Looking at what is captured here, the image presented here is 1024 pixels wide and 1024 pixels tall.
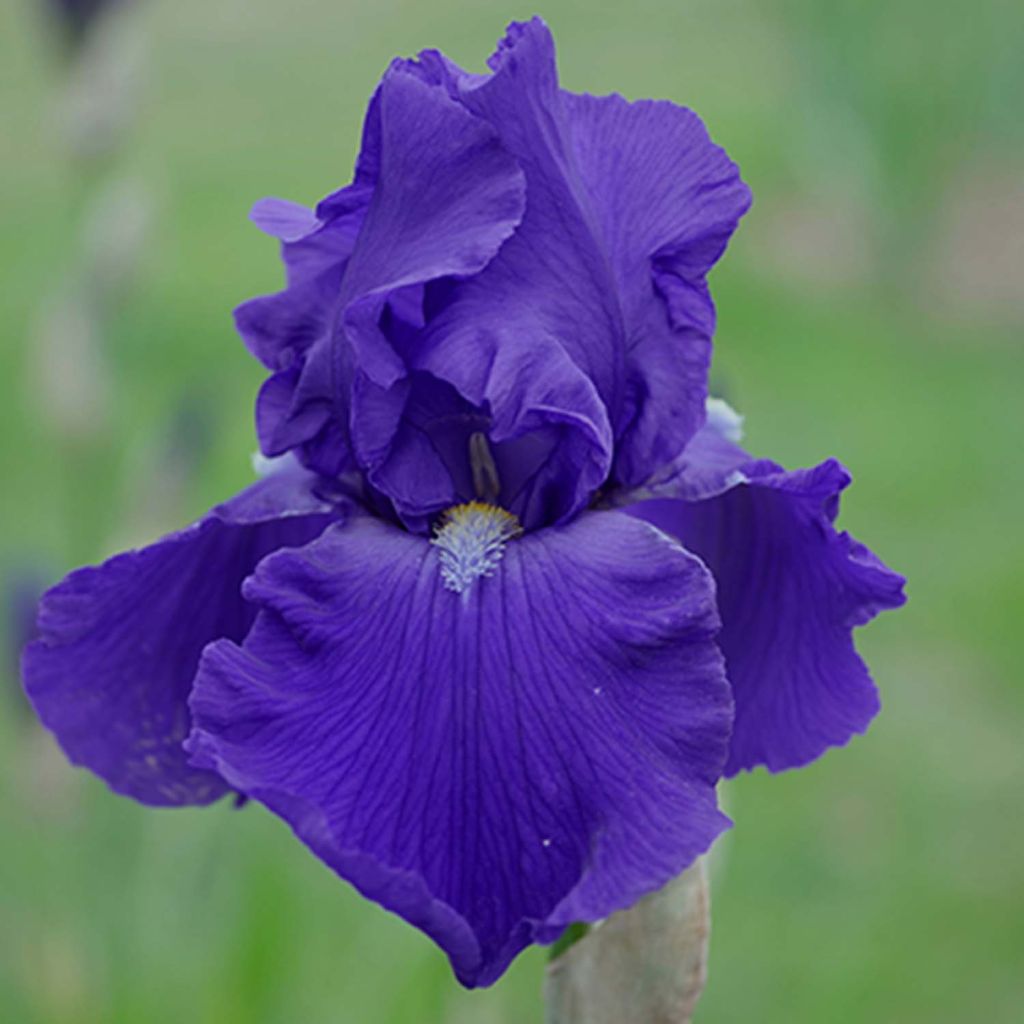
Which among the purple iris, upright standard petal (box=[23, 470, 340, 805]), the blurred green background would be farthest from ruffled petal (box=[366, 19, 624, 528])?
the blurred green background

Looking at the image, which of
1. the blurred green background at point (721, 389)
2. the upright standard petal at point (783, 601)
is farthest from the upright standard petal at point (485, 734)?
the blurred green background at point (721, 389)

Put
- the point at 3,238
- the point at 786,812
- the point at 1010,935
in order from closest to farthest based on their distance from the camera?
the point at 1010,935 → the point at 786,812 → the point at 3,238

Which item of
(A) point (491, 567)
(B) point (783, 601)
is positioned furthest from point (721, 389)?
(A) point (491, 567)

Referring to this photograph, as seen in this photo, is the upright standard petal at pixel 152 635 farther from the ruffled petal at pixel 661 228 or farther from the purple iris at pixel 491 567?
the ruffled petal at pixel 661 228

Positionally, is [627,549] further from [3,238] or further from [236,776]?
[3,238]

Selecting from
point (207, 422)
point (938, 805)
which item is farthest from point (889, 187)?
point (207, 422)

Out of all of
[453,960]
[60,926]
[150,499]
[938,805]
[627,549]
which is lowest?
[938,805]
